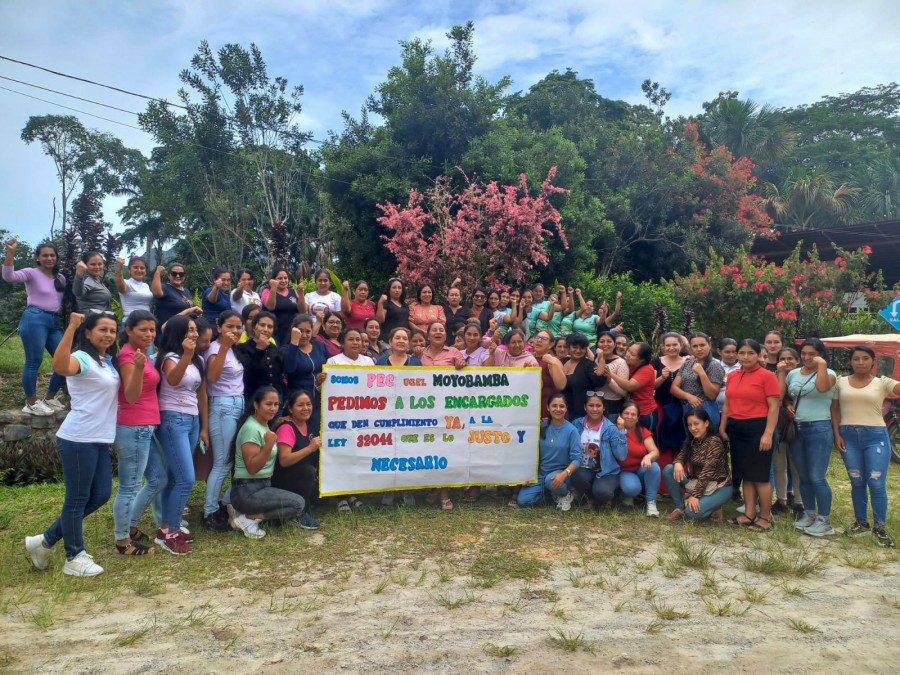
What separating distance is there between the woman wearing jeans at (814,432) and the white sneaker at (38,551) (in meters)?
5.83

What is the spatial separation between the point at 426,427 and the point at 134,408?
8.43 feet

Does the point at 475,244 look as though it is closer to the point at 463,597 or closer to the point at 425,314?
the point at 425,314

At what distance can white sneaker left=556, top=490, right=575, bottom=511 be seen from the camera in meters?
5.98

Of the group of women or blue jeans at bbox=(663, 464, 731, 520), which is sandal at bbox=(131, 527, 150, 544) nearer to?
the group of women

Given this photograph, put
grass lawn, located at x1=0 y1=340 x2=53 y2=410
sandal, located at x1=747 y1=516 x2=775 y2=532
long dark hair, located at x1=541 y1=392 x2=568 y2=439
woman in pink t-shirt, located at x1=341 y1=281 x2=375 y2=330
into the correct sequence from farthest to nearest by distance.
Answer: grass lawn, located at x1=0 y1=340 x2=53 y2=410 < woman in pink t-shirt, located at x1=341 y1=281 x2=375 y2=330 < long dark hair, located at x1=541 y1=392 x2=568 y2=439 < sandal, located at x1=747 y1=516 x2=775 y2=532

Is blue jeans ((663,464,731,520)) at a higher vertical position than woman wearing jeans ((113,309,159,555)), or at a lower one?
lower

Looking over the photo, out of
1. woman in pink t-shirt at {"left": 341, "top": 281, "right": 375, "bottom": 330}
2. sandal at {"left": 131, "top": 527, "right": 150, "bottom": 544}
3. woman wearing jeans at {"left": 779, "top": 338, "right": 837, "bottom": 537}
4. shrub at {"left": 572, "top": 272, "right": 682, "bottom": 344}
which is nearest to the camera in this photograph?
sandal at {"left": 131, "top": 527, "right": 150, "bottom": 544}

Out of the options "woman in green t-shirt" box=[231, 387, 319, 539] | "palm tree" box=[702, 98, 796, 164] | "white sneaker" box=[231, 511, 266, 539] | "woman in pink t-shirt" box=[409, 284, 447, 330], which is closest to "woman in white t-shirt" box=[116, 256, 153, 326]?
"woman in green t-shirt" box=[231, 387, 319, 539]

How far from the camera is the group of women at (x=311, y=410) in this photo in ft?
14.4

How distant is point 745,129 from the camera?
26.1 metres

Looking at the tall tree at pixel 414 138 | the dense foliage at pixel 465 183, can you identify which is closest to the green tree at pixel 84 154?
the dense foliage at pixel 465 183

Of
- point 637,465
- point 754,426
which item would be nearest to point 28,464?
point 637,465

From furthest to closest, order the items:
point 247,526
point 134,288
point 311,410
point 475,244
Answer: point 475,244, point 134,288, point 311,410, point 247,526

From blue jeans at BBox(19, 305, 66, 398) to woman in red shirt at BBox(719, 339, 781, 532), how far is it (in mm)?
6940
